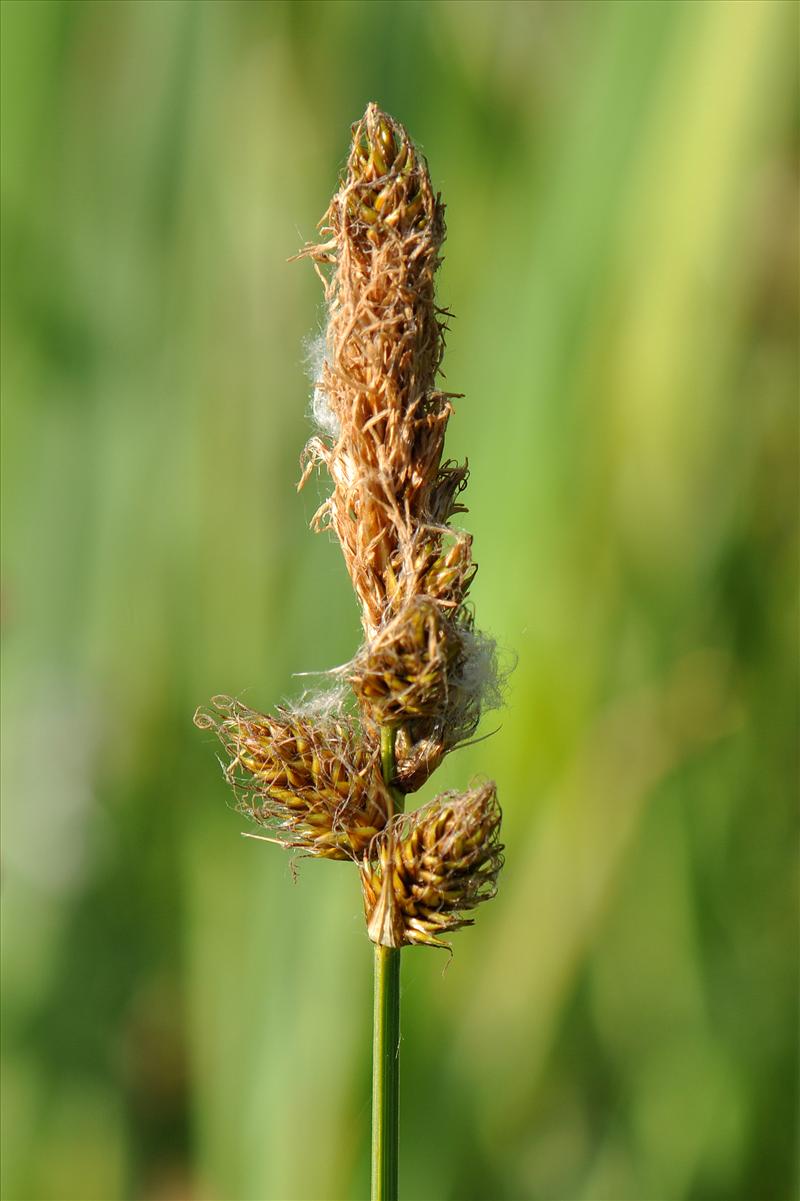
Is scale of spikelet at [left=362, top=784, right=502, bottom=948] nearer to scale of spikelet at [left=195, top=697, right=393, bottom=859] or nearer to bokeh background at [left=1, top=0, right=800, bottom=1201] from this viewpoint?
scale of spikelet at [left=195, top=697, right=393, bottom=859]

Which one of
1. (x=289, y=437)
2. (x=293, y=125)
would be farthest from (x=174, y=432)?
(x=293, y=125)

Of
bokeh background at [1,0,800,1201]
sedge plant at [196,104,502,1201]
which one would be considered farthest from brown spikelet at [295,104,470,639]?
bokeh background at [1,0,800,1201]

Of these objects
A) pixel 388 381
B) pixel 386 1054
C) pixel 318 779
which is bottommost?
pixel 386 1054

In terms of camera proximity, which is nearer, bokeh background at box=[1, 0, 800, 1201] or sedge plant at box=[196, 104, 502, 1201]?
sedge plant at box=[196, 104, 502, 1201]

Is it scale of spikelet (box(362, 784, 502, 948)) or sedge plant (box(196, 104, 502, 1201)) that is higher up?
sedge plant (box(196, 104, 502, 1201))

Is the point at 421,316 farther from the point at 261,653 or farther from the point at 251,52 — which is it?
the point at 251,52

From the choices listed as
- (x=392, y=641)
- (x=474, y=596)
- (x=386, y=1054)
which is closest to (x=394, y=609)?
(x=392, y=641)

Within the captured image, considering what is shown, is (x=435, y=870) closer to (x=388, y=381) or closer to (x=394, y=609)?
(x=394, y=609)
